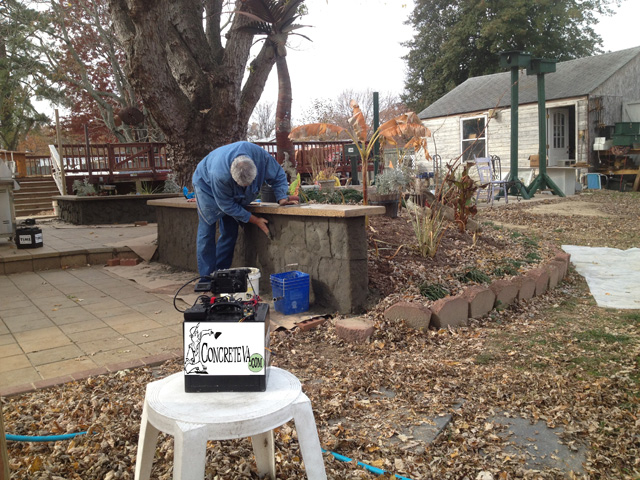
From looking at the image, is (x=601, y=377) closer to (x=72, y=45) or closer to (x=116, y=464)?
(x=116, y=464)

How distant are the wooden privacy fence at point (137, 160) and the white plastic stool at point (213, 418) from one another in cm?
1039

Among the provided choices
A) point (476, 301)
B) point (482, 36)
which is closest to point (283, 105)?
point (476, 301)

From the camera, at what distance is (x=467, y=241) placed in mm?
6258

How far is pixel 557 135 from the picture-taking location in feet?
60.0

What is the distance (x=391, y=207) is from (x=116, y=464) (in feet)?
17.6

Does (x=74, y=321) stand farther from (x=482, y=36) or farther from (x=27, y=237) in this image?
(x=482, y=36)

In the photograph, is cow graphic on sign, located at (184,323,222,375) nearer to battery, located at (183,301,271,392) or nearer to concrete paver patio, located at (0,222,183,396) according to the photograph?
battery, located at (183,301,271,392)

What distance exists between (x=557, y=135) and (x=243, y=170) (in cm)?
1647

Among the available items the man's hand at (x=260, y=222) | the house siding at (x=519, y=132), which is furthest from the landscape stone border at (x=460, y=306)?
the house siding at (x=519, y=132)

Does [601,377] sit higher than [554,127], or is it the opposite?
[554,127]

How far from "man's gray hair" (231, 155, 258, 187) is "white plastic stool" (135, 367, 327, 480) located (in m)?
3.10

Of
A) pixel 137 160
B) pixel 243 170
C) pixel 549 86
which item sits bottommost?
pixel 243 170

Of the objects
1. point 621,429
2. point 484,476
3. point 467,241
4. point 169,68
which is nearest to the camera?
point 484,476

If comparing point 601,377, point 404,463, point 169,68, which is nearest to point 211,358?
point 404,463
